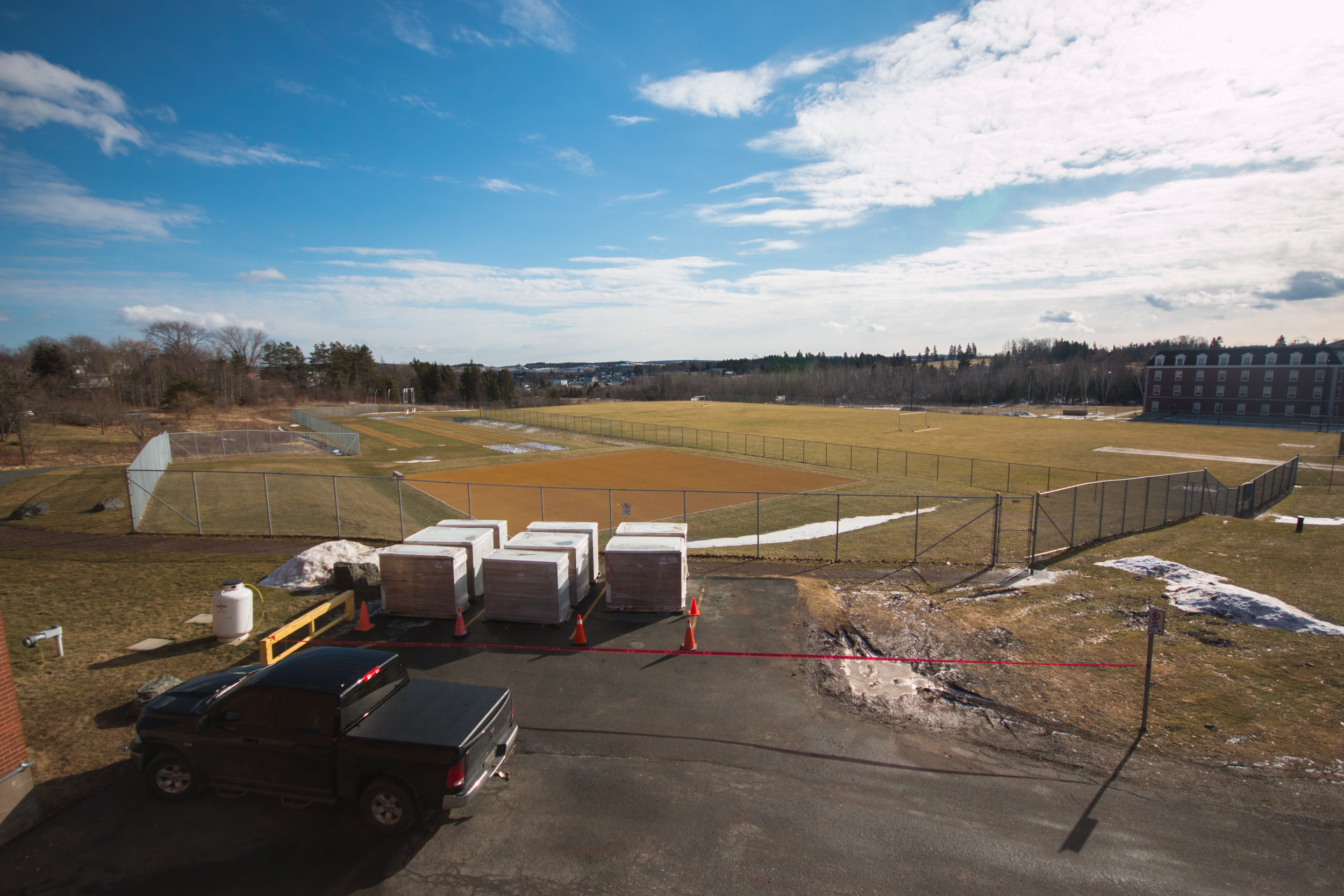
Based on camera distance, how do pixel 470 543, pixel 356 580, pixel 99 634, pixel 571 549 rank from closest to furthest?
1. pixel 99 634
2. pixel 571 549
3. pixel 470 543
4. pixel 356 580

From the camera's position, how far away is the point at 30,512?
902 inches

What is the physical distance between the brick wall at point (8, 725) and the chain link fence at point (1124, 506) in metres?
21.5

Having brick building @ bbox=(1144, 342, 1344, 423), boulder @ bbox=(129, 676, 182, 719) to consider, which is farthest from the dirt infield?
brick building @ bbox=(1144, 342, 1344, 423)

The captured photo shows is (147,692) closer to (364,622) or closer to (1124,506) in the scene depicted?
(364,622)

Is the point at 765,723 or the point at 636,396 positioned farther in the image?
the point at 636,396

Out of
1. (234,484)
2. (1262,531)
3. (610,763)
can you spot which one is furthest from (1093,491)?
(234,484)

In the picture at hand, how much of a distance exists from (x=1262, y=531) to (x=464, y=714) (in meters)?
27.0

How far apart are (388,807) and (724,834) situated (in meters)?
3.82

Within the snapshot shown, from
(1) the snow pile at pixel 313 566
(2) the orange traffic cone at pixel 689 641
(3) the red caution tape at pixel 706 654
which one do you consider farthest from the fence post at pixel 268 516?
(2) the orange traffic cone at pixel 689 641

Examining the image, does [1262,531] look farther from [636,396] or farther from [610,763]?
[636,396]

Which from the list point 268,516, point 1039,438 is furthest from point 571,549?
point 1039,438

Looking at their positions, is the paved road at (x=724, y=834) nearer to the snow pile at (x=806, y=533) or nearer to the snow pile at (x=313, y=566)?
the snow pile at (x=313, y=566)

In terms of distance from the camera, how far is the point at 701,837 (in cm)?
711

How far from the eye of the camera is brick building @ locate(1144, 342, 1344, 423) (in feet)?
305
